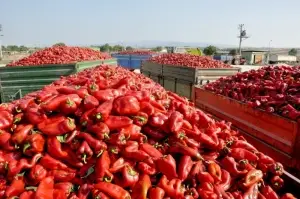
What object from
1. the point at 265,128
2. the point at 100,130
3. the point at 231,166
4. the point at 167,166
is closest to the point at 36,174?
the point at 100,130

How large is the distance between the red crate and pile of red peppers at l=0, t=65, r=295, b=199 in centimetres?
157

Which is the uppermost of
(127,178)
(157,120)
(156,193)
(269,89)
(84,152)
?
(157,120)

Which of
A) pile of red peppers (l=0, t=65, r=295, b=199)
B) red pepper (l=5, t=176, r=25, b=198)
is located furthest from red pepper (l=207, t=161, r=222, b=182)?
red pepper (l=5, t=176, r=25, b=198)

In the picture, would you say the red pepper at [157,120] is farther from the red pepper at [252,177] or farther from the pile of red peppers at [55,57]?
the pile of red peppers at [55,57]

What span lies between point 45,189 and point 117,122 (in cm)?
108

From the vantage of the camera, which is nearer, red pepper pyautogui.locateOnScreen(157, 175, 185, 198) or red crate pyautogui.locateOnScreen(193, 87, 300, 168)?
red pepper pyautogui.locateOnScreen(157, 175, 185, 198)

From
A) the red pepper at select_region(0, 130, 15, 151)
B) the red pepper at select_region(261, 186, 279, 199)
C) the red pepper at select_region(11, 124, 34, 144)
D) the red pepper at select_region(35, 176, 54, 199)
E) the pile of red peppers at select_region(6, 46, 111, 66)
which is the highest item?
the pile of red peppers at select_region(6, 46, 111, 66)

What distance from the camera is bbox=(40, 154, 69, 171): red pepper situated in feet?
10.1

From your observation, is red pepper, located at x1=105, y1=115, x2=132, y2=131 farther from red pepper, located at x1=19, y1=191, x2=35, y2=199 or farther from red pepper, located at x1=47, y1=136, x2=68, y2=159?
red pepper, located at x1=19, y1=191, x2=35, y2=199

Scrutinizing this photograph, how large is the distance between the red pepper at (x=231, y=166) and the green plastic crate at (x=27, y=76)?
6.67 meters

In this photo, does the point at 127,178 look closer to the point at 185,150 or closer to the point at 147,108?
the point at 185,150

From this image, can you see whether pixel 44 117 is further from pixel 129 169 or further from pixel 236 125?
pixel 236 125

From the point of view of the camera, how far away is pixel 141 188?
2877 millimetres

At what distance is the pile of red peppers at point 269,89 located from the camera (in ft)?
18.3
